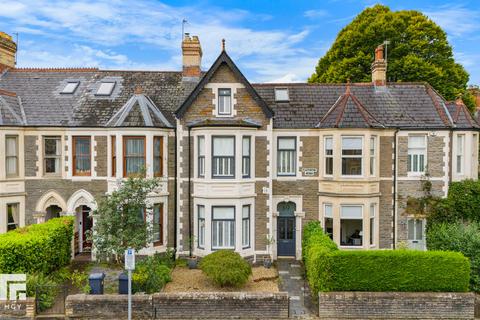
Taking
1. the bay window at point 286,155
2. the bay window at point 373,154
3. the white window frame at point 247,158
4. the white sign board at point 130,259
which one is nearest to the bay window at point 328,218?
the bay window at point 286,155

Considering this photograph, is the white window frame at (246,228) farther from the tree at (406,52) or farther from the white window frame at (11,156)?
the tree at (406,52)

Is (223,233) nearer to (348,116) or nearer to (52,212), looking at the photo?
(348,116)

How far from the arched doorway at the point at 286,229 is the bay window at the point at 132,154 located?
7.69 metres

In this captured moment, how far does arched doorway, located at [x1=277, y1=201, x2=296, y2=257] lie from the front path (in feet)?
2.10

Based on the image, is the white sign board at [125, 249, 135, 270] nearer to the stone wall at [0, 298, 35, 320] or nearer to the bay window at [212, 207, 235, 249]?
the stone wall at [0, 298, 35, 320]

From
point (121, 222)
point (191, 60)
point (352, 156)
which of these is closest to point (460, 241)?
point (352, 156)

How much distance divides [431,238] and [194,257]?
1177 cm

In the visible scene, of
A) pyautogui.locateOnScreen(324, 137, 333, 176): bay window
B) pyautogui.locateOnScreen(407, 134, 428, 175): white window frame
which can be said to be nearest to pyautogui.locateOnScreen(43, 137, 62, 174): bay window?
pyautogui.locateOnScreen(324, 137, 333, 176): bay window

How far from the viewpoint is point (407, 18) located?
110 ft

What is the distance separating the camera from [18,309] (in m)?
13.2

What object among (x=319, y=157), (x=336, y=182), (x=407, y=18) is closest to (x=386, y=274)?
(x=336, y=182)

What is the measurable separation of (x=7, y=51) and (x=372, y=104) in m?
21.9

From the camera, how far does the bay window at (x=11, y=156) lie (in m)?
19.9

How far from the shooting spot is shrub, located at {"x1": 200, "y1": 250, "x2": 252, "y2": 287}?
15.1m
